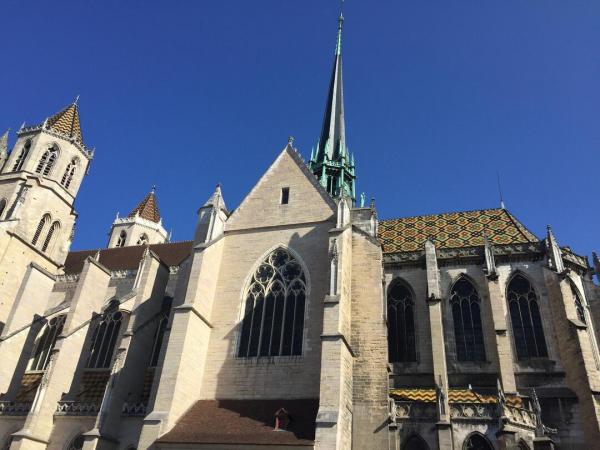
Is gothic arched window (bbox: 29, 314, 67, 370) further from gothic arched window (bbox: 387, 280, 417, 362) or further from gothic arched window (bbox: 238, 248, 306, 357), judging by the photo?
gothic arched window (bbox: 387, 280, 417, 362)

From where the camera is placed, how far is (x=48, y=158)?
28344 mm

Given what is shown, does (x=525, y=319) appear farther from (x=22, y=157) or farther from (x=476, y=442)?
(x=22, y=157)

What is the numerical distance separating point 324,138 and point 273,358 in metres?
17.6

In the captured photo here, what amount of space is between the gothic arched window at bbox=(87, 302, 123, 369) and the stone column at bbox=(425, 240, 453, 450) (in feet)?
45.6

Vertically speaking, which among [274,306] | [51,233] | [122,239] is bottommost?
[274,306]

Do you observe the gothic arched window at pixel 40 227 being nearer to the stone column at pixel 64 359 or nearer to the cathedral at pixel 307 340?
the cathedral at pixel 307 340

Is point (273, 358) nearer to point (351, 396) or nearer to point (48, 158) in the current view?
point (351, 396)

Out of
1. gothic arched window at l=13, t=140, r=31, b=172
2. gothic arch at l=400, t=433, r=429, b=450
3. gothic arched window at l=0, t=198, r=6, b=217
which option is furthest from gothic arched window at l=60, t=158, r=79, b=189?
gothic arch at l=400, t=433, r=429, b=450

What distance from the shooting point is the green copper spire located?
27109 millimetres

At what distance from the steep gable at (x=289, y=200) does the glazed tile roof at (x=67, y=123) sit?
53.9 ft

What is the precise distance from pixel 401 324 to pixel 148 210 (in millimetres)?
29037

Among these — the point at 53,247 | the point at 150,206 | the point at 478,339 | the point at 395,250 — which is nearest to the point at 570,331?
the point at 478,339

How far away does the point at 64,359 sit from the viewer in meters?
18.2

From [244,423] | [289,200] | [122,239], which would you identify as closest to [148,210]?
[122,239]
